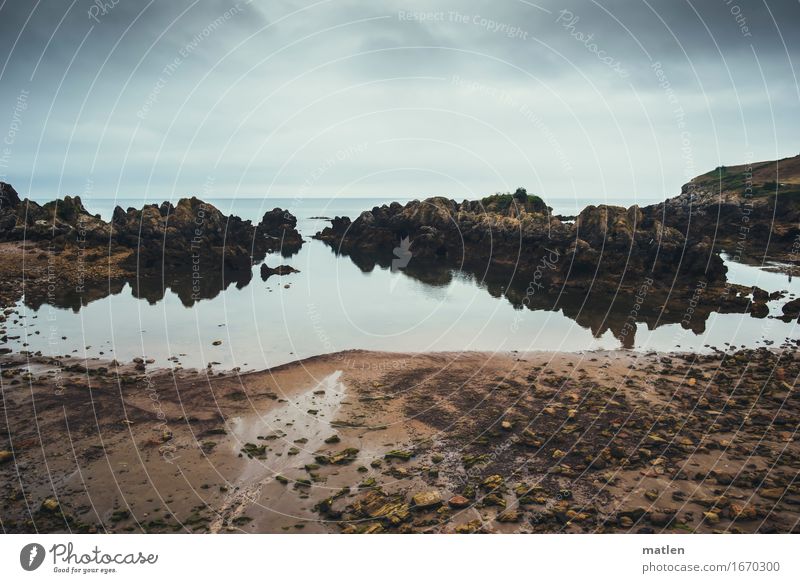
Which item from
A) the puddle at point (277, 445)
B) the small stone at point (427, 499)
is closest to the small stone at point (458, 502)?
the small stone at point (427, 499)

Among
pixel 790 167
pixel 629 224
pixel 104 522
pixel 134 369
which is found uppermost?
pixel 790 167

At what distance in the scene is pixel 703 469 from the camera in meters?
14.7

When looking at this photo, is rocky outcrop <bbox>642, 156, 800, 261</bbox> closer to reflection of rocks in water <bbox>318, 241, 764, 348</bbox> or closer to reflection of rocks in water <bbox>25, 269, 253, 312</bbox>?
reflection of rocks in water <bbox>318, 241, 764, 348</bbox>

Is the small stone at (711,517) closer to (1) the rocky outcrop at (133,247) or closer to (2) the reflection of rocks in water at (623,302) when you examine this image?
(2) the reflection of rocks in water at (623,302)

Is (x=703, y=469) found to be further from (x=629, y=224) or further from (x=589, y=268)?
(x=629, y=224)

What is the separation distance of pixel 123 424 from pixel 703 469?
20.0 metres

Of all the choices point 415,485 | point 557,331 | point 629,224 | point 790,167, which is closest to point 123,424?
point 415,485

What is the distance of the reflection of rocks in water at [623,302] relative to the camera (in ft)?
112

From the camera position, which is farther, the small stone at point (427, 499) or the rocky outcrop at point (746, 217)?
the rocky outcrop at point (746, 217)

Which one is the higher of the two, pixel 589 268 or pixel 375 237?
pixel 375 237
